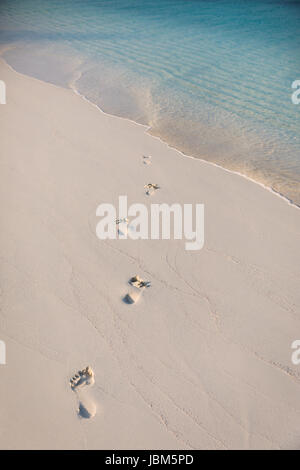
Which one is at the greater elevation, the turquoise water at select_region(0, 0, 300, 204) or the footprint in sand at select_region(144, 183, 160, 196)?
the turquoise water at select_region(0, 0, 300, 204)

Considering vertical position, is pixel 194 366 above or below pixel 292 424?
above

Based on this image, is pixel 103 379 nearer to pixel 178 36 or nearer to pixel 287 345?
pixel 287 345

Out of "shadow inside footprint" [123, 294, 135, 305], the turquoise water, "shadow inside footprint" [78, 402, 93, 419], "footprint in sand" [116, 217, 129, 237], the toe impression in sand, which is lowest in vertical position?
"shadow inside footprint" [78, 402, 93, 419]

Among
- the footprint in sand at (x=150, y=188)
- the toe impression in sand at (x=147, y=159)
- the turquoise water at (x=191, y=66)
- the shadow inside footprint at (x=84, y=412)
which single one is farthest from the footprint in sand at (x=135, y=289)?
the turquoise water at (x=191, y=66)

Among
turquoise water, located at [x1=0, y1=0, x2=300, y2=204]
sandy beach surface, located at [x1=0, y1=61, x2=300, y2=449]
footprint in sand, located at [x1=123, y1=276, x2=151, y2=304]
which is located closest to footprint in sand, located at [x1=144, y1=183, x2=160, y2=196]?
sandy beach surface, located at [x1=0, y1=61, x2=300, y2=449]

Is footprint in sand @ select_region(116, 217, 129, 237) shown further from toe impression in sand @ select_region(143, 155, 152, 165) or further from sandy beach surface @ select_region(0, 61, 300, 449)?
toe impression in sand @ select_region(143, 155, 152, 165)

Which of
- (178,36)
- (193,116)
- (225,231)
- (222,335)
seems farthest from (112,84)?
(222,335)
